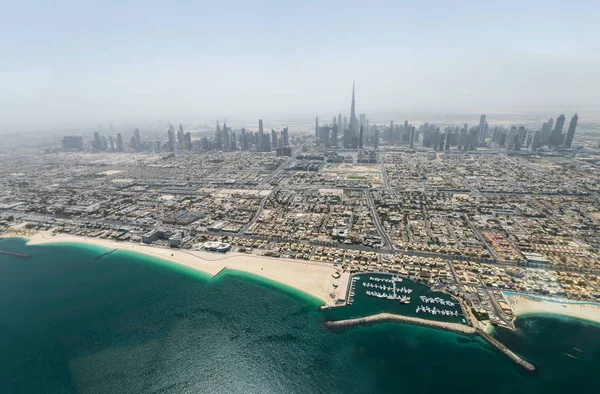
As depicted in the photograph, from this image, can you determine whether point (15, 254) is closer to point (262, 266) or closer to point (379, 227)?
point (262, 266)

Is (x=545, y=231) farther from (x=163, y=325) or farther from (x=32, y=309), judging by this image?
(x=32, y=309)

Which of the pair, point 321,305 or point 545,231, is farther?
point 545,231

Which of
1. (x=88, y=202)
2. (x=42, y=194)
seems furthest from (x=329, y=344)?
(x=42, y=194)

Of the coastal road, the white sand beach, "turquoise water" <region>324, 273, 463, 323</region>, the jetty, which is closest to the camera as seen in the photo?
Answer: the jetty

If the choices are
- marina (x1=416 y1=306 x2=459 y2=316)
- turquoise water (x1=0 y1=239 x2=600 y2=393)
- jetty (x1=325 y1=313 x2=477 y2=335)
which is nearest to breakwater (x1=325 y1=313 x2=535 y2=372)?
jetty (x1=325 y1=313 x2=477 y2=335)

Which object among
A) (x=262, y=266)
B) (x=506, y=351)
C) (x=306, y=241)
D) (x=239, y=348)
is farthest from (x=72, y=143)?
(x=506, y=351)

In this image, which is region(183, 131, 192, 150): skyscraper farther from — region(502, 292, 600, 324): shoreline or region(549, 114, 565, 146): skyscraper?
region(549, 114, 565, 146): skyscraper
